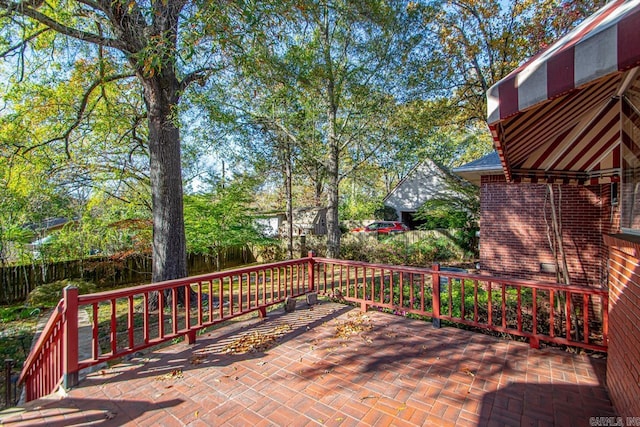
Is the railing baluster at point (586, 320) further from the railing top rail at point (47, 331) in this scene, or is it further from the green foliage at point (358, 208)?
the green foliage at point (358, 208)

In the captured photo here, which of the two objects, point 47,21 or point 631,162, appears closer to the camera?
point 631,162

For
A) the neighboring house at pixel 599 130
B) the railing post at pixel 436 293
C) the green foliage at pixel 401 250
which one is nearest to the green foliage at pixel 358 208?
the green foliage at pixel 401 250

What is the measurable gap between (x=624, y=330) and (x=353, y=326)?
2.90 m

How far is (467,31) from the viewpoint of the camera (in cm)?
1026

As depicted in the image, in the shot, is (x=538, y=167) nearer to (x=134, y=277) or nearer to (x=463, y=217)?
(x=463, y=217)

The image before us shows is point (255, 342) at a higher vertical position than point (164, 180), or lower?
lower

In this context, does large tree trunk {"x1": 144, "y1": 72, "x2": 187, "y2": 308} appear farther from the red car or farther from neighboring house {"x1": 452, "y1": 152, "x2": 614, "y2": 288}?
the red car

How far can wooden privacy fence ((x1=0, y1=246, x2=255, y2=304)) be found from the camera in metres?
8.13

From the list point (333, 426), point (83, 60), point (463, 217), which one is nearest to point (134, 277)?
point (83, 60)

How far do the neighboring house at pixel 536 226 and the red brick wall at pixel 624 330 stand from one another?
3.35 metres

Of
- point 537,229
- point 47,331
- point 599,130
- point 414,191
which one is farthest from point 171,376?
point 414,191

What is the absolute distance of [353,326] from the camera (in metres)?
4.38

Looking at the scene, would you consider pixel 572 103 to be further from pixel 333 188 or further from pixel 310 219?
pixel 310 219

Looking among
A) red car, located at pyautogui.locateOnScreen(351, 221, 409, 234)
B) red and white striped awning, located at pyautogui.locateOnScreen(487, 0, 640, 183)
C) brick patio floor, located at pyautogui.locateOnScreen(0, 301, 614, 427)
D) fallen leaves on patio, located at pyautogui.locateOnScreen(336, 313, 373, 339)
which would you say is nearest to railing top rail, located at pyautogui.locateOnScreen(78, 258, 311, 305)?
brick patio floor, located at pyautogui.locateOnScreen(0, 301, 614, 427)
